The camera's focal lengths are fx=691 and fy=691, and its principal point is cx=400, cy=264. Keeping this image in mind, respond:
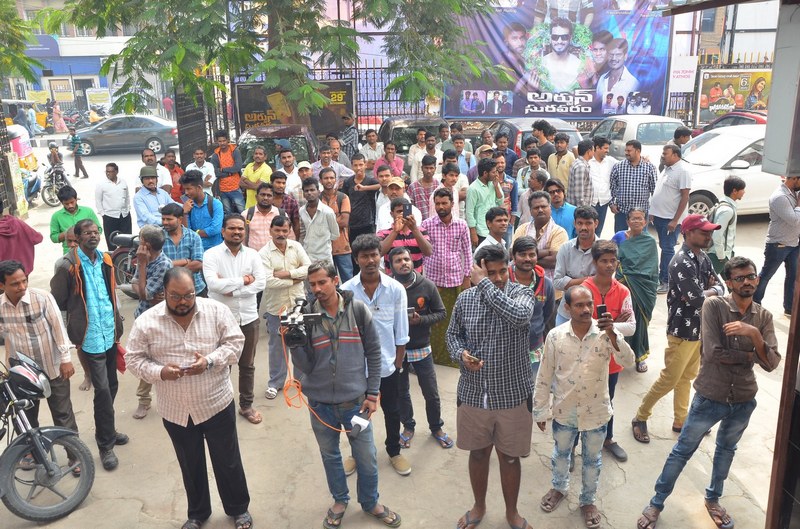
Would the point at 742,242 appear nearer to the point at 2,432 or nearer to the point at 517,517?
the point at 517,517

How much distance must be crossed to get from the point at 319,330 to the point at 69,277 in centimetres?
216

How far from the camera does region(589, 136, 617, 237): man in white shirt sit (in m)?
9.26

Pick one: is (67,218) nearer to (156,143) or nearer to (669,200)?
(669,200)

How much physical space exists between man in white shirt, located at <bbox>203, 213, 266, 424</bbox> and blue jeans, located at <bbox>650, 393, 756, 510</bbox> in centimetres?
325

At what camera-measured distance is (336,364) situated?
13.7 ft

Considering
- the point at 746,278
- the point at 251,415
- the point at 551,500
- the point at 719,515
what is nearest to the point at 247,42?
the point at 251,415


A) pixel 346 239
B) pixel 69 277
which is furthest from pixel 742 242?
pixel 69 277

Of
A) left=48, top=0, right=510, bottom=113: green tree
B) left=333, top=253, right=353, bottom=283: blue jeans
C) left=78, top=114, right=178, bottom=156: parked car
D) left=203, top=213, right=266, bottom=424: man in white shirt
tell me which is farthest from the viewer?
left=78, top=114, right=178, bottom=156: parked car

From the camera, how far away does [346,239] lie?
7.64 m

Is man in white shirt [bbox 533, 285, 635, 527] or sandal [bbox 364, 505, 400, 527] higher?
man in white shirt [bbox 533, 285, 635, 527]

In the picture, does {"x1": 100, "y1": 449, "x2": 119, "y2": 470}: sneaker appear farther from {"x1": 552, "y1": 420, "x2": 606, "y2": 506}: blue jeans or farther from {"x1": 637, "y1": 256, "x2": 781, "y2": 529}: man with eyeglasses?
{"x1": 637, "y1": 256, "x2": 781, "y2": 529}: man with eyeglasses

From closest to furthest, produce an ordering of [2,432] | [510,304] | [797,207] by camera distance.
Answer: [510,304] < [2,432] < [797,207]

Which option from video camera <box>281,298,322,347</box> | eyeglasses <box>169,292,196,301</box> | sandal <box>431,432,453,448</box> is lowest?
sandal <box>431,432,453,448</box>

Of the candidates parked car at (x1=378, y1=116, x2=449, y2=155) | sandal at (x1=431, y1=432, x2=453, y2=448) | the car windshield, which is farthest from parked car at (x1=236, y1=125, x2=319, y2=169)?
sandal at (x1=431, y1=432, x2=453, y2=448)
